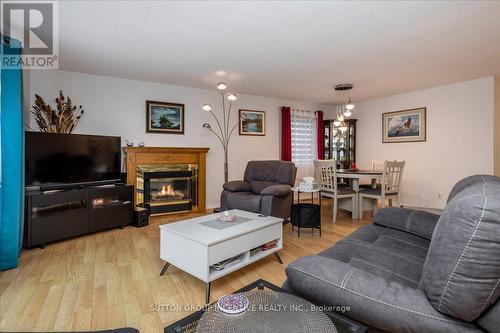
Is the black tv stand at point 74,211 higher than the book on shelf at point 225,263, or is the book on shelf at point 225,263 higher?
the black tv stand at point 74,211

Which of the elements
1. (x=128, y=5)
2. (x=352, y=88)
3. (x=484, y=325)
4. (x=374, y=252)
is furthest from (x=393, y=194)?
(x=128, y=5)

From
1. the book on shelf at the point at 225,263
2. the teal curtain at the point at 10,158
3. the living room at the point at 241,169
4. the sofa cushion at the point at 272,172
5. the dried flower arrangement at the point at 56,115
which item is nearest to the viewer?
the living room at the point at 241,169

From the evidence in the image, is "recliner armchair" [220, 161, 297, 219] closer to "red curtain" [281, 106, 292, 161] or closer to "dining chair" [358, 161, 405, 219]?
"dining chair" [358, 161, 405, 219]

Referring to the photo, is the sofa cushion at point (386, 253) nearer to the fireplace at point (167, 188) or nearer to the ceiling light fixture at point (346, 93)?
the ceiling light fixture at point (346, 93)

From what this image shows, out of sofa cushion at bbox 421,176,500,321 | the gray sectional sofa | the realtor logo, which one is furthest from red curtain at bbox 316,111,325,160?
sofa cushion at bbox 421,176,500,321

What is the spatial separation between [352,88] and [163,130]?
11.2ft

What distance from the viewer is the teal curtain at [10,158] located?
2.36 metres

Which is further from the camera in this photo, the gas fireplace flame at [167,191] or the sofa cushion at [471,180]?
the gas fireplace flame at [167,191]

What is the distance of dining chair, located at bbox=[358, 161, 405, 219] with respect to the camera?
12.9 ft

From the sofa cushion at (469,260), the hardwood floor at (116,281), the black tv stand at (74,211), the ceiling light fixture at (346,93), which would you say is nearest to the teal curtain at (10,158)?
the hardwood floor at (116,281)

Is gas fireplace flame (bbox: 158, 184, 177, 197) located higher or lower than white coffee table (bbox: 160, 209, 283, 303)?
higher

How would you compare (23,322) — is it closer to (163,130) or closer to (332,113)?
(163,130)

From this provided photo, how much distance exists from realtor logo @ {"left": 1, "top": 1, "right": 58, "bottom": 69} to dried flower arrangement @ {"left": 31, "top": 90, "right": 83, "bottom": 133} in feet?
2.15

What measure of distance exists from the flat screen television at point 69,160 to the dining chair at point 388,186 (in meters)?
Result: 3.79
